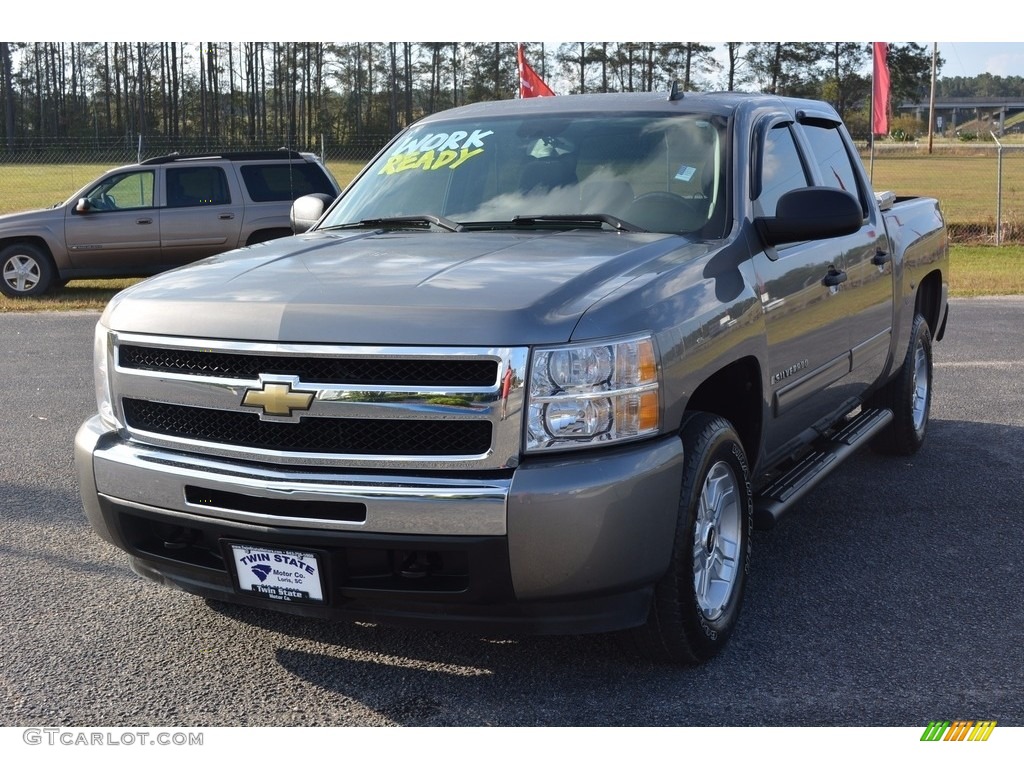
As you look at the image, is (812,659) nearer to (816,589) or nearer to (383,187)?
(816,589)

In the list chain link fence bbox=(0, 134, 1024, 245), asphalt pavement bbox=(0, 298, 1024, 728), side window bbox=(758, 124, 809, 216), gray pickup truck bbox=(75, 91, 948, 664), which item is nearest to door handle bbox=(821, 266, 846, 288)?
gray pickup truck bbox=(75, 91, 948, 664)

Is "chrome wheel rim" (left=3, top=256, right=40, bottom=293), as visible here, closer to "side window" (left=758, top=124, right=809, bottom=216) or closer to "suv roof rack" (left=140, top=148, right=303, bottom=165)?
"suv roof rack" (left=140, top=148, right=303, bottom=165)

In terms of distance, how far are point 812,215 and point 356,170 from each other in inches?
1231

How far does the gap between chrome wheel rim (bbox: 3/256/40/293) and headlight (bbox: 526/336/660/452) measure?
13.9 m

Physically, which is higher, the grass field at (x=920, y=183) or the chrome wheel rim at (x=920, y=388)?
the grass field at (x=920, y=183)

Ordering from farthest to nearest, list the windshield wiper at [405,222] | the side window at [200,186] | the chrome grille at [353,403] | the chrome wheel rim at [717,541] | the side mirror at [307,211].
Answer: the side window at [200,186], the side mirror at [307,211], the windshield wiper at [405,222], the chrome wheel rim at [717,541], the chrome grille at [353,403]

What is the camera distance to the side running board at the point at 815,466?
14.2 ft

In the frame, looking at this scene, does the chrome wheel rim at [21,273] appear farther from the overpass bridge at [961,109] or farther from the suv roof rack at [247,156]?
the overpass bridge at [961,109]

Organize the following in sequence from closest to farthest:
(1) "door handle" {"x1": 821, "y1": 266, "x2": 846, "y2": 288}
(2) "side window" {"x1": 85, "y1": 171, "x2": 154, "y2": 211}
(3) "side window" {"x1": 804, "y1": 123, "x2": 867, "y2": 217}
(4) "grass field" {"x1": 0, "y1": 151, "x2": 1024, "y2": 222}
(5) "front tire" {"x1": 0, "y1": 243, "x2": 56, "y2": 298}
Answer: (1) "door handle" {"x1": 821, "y1": 266, "x2": 846, "y2": 288} → (3) "side window" {"x1": 804, "y1": 123, "x2": 867, "y2": 217} → (5) "front tire" {"x1": 0, "y1": 243, "x2": 56, "y2": 298} → (2) "side window" {"x1": 85, "y1": 171, "x2": 154, "y2": 211} → (4) "grass field" {"x1": 0, "y1": 151, "x2": 1024, "y2": 222}

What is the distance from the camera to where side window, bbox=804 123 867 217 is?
5591 mm

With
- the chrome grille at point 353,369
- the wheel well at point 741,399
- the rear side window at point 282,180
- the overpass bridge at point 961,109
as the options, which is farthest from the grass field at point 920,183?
the overpass bridge at point 961,109

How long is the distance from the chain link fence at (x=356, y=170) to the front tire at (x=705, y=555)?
57.4 feet

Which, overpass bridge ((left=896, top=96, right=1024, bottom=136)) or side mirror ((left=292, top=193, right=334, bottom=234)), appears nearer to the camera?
side mirror ((left=292, top=193, right=334, bottom=234))

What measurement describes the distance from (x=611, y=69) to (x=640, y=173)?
4555 centimetres
